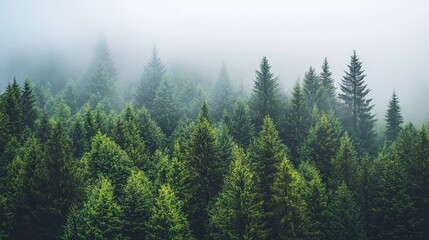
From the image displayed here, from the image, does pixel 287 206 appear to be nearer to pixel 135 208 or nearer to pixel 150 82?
pixel 135 208

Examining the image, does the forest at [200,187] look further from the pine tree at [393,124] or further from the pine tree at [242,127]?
the pine tree at [393,124]

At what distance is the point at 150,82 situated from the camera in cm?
9019

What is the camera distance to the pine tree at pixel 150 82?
8606cm

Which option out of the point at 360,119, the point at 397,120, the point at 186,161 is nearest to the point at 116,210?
the point at 186,161

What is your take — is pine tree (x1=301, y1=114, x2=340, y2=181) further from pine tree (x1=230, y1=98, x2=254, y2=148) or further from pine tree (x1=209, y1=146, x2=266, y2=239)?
pine tree (x1=209, y1=146, x2=266, y2=239)

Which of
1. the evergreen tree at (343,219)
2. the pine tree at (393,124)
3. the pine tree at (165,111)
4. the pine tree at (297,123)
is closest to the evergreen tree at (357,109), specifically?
the pine tree at (393,124)

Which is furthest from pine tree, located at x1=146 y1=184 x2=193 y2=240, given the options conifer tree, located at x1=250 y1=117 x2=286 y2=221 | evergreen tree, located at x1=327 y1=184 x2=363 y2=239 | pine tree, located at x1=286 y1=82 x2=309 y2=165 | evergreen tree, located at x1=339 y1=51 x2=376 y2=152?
evergreen tree, located at x1=339 y1=51 x2=376 y2=152

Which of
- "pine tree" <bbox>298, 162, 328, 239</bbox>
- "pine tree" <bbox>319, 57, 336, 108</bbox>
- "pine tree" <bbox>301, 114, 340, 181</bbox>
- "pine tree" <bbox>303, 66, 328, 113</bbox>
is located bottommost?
"pine tree" <bbox>298, 162, 328, 239</bbox>

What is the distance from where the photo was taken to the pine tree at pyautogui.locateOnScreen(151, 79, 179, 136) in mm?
71750

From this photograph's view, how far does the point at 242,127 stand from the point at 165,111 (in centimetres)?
1802

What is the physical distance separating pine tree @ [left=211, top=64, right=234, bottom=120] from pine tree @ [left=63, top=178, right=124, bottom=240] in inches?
1649

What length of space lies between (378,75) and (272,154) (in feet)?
541

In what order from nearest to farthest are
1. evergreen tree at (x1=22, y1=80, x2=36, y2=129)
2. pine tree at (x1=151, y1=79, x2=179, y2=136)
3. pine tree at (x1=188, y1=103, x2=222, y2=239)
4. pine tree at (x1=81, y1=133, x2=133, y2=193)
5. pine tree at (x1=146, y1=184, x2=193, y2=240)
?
1. pine tree at (x1=146, y1=184, x2=193, y2=240)
2. pine tree at (x1=188, y1=103, x2=222, y2=239)
3. pine tree at (x1=81, y1=133, x2=133, y2=193)
4. evergreen tree at (x1=22, y1=80, x2=36, y2=129)
5. pine tree at (x1=151, y1=79, x2=179, y2=136)

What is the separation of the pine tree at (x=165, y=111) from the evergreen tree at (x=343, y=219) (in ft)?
119
